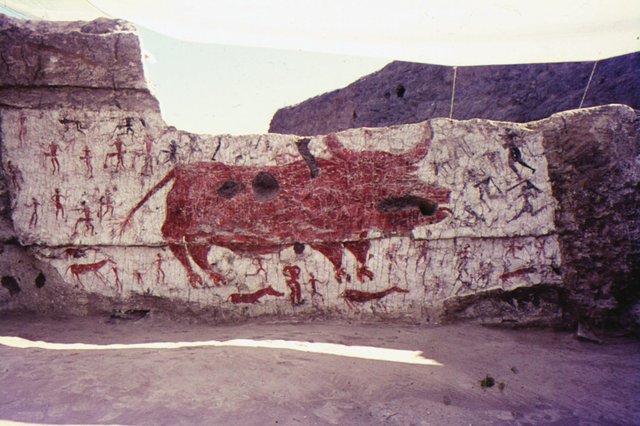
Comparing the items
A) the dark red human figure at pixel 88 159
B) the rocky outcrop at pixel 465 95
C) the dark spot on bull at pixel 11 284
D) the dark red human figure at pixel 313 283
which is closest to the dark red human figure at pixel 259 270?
the dark red human figure at pixel 313 283

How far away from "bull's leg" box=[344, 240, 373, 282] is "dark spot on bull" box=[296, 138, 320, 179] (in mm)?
627

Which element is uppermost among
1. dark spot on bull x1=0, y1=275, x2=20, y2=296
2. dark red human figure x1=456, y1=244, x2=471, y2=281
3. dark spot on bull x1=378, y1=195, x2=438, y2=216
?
dark spot on bull x1=378, y1=195, x2=438, y2=216

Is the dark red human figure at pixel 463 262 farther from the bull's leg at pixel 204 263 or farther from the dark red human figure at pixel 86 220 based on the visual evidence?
the dark red human figure at pixel 86 220

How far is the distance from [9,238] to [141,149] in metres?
1.23

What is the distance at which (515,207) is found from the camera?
135 inches

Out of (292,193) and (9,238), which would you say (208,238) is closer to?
(292,193)

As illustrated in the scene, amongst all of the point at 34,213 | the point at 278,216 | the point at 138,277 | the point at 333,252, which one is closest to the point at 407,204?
the point at 333,252

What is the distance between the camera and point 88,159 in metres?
3.44

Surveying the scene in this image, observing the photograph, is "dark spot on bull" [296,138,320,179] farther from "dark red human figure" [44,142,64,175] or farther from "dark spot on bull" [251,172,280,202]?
"dark red human figure" [44,142,64,175]

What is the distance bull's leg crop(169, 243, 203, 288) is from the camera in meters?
3.43

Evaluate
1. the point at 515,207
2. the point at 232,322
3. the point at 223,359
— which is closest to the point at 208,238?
the point at 232,322

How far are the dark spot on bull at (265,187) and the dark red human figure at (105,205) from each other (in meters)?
1.12

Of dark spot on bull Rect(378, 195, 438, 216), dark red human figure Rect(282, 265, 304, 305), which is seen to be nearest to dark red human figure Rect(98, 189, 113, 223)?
dark red human figure Rect(282, 265, 304, 305)

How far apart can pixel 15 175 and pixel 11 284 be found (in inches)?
33.9
